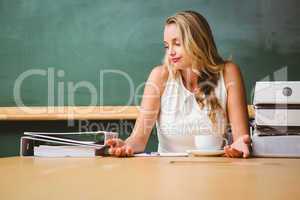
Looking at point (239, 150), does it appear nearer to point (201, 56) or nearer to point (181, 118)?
point (181, 118)

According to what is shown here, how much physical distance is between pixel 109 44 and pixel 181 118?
33.1 inches

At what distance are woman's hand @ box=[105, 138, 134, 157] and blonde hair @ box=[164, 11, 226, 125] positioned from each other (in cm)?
59

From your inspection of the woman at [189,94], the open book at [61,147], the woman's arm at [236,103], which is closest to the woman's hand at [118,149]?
the open book at [61,147]

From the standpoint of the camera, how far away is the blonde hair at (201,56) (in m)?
2.16

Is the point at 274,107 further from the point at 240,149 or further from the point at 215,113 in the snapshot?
the point at 215,113

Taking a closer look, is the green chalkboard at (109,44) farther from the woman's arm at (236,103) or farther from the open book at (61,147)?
the open book at (61,147)

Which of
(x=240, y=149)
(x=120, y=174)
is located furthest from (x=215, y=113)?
(x=120, y=174)

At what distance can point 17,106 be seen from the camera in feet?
9.09

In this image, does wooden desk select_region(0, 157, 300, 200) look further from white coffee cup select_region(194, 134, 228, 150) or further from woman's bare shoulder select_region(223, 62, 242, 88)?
woman's bare shoulder select_region(223, 62, 242, 88)

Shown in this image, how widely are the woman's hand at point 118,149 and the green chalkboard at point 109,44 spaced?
1055mm

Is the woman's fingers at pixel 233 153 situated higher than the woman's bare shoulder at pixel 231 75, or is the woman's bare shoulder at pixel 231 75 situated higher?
the woman's bare shoulder at pixel 231 75

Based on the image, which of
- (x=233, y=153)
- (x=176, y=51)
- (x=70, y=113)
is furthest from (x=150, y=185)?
(x=70, y=113)

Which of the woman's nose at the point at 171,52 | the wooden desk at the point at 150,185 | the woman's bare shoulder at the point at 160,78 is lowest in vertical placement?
the wooden desk at the point at 150,185

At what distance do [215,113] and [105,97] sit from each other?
2.79ft
